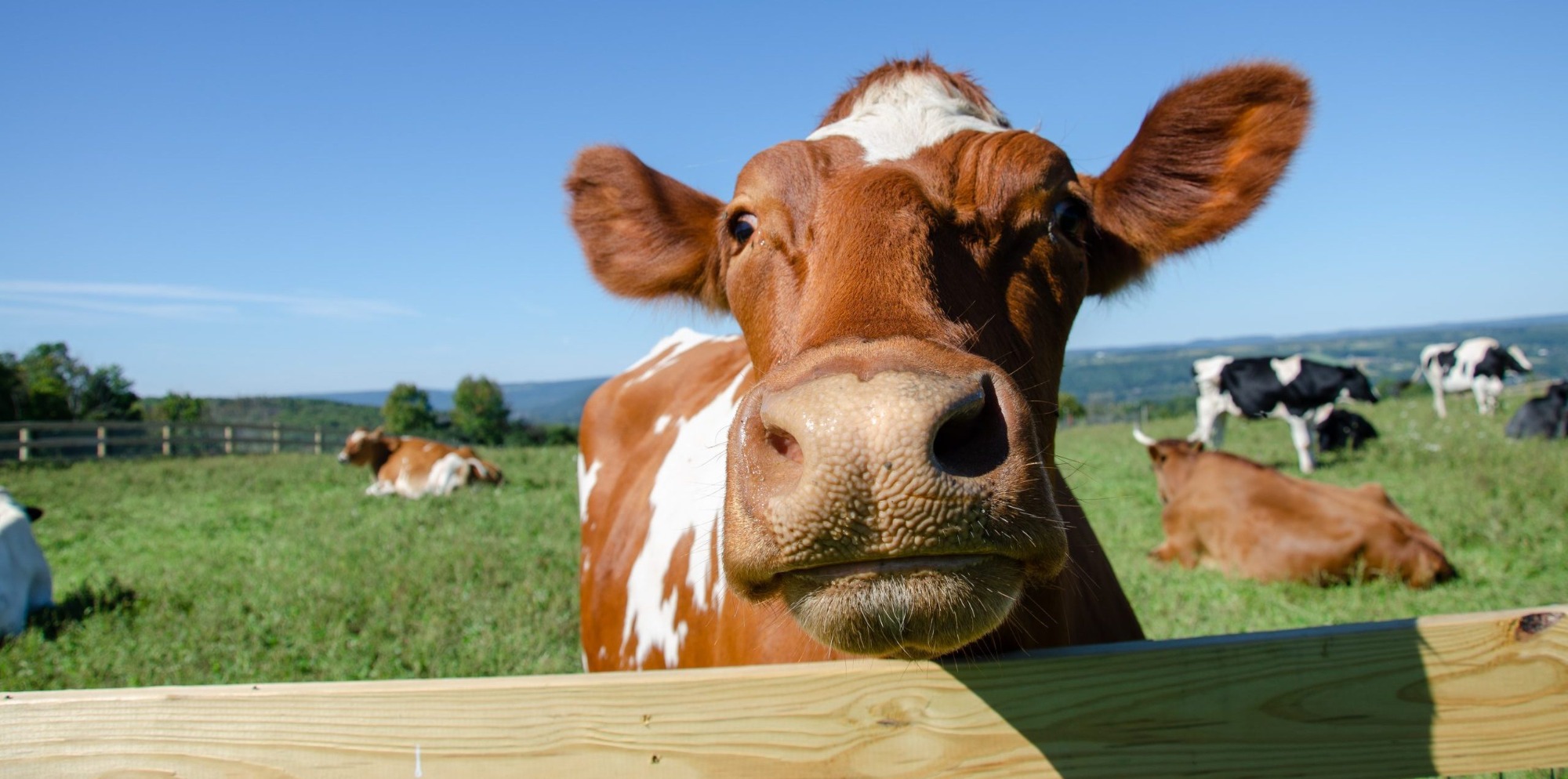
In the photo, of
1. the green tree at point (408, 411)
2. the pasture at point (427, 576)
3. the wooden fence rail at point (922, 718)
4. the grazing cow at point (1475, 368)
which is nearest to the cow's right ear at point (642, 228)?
→ the pasture at point (427, 576)

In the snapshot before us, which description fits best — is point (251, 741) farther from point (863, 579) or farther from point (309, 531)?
point (309, 531)

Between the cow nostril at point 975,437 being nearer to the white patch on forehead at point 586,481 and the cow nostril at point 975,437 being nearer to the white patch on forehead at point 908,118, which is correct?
the white patch on forehead at point 908,118

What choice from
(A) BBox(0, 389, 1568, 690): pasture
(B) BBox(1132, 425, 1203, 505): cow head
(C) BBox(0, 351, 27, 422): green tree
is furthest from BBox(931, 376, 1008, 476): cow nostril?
(C) BBox(0, 351, 27, 422): green tree

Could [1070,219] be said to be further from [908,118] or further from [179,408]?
[179,408]

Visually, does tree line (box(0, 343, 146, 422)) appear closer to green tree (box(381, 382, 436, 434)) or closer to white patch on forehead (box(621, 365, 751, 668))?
green tree (box(381, 382, 436, 434))

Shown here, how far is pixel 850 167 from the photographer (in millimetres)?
2248

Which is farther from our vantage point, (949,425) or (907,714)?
(907,714)

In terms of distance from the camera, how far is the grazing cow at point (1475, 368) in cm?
2342

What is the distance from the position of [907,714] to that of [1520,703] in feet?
3.96

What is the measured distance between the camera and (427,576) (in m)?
7.92

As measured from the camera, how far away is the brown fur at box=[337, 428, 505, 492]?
51.2ft

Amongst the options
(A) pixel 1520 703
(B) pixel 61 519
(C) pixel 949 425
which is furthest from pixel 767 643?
(B) pixel 61 519

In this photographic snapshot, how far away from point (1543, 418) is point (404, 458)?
22.0 metres

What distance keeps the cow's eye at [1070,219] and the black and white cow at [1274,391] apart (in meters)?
13.8
